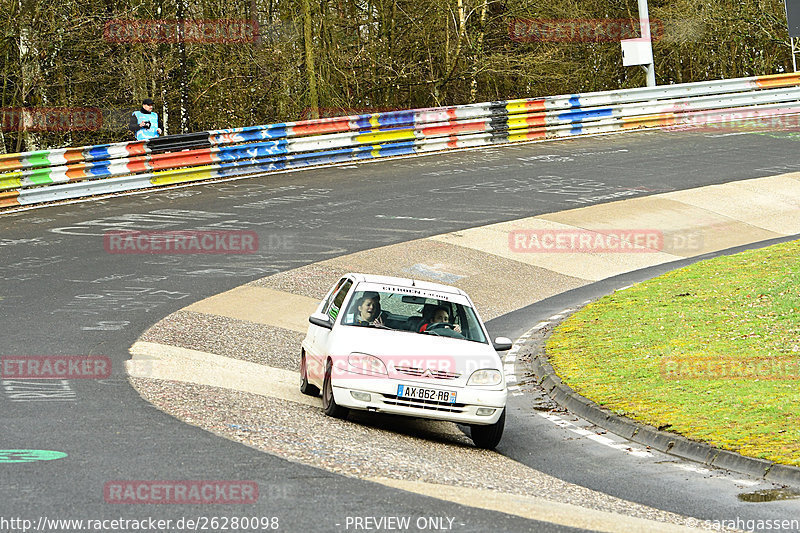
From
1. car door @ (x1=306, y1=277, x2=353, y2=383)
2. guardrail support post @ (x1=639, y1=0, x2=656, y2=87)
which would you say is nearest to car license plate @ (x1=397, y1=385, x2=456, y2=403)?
car door @ (x1=306, y1=277, x2=353, y2=383)

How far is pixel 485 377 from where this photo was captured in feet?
33.9

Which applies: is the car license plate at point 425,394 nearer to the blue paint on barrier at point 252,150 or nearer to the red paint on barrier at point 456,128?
the blue paint on barrier at point 252,150

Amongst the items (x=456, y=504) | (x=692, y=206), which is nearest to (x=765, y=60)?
(x=692, y=206)

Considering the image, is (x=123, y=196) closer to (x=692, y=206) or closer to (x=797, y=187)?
(x=692, y=206)

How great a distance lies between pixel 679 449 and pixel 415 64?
28.7 meters

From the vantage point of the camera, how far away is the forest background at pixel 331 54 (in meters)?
30.3

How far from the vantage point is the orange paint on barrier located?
109 ft

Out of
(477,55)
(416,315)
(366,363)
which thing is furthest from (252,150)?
(366,363)

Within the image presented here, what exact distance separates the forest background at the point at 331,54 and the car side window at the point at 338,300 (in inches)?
781

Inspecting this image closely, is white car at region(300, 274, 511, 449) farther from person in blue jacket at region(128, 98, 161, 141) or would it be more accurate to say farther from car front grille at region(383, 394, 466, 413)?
person in blue jacket at region(128, 98, 161, 141)

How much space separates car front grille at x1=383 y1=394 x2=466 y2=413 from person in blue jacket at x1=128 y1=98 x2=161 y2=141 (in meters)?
16.8

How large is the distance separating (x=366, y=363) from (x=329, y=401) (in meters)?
0.58

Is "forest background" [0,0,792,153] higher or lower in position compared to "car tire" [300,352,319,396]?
higher

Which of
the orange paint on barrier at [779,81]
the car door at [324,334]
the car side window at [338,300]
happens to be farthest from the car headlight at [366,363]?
the orange paint on barrier at [779,81]
